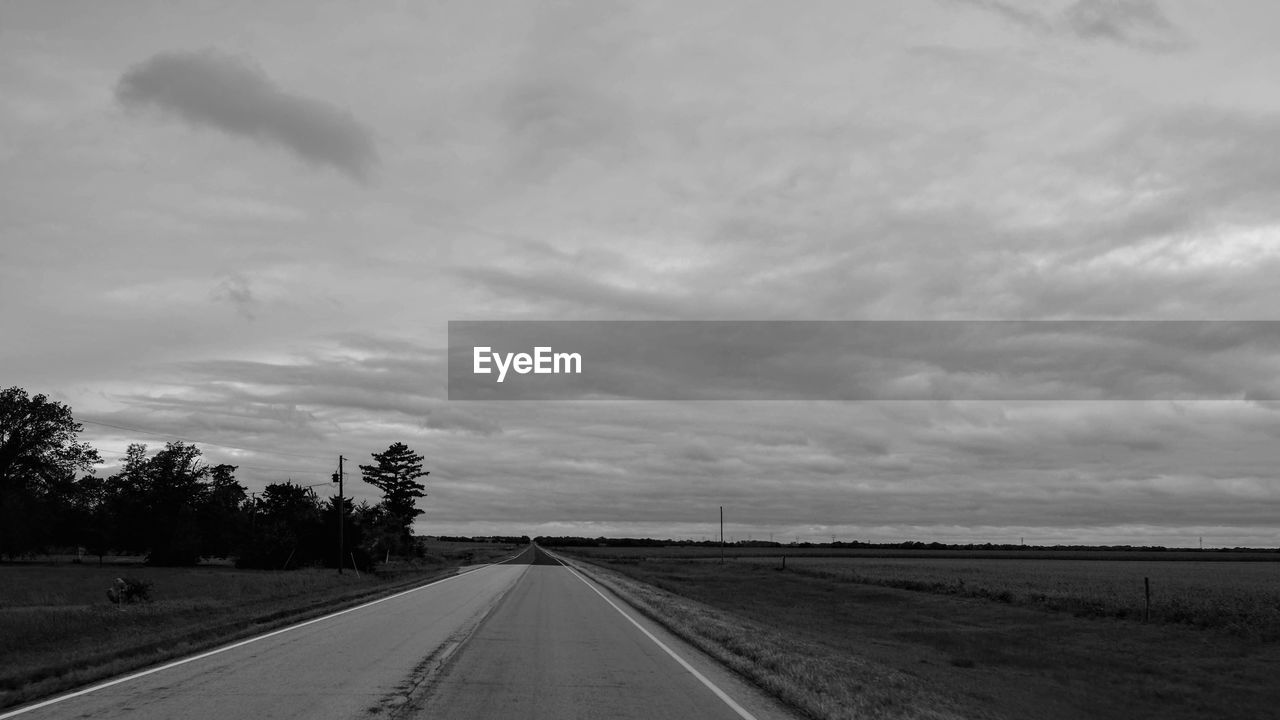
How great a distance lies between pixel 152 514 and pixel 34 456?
11.3 meters

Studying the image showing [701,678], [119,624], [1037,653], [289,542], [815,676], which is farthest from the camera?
[289,542]

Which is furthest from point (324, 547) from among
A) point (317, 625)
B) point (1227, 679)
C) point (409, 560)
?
point (1227, 679)

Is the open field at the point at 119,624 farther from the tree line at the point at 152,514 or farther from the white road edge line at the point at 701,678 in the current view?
the tree line at the point at 152,514

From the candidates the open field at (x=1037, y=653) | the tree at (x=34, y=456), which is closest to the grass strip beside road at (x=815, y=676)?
the open field at (x=1037, y=653)

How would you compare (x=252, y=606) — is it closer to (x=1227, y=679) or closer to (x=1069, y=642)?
(x=1069, y=642)

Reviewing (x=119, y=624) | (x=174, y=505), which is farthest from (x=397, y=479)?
(x=119, y=624)

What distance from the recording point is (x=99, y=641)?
64.7ft

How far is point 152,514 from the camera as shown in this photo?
82188 millimetres

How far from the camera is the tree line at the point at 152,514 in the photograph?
69.2 meters

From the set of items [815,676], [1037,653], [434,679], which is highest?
[434,679]

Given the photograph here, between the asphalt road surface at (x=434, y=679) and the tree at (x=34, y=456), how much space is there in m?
60.1

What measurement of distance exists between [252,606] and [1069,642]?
24073 millimetres

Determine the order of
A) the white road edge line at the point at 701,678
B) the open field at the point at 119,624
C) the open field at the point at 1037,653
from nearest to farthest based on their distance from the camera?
the white road edge line at the point at 701,678
the open field at the point at 119,624
the open field at the point at 1037,653

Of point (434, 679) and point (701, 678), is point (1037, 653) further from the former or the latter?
point (434, 679)
